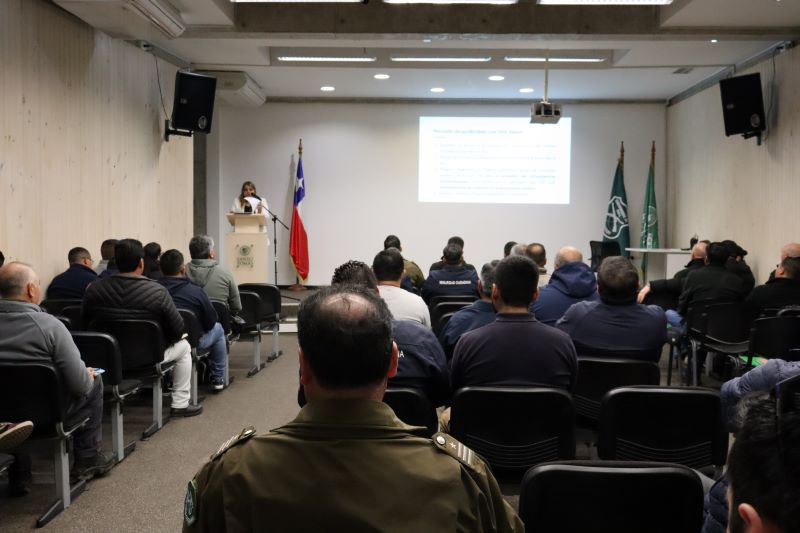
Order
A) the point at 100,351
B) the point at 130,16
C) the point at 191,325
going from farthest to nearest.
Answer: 1. the point at 130,16
2. the point at 191,325
3. the point at 100,351

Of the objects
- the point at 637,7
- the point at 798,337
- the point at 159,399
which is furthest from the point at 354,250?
the point at 798,337

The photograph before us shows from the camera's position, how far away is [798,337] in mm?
4473

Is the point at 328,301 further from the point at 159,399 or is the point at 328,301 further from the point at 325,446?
the point at 159,399

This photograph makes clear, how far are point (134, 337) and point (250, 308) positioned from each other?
218 centimetres

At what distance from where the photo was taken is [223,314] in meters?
5.82

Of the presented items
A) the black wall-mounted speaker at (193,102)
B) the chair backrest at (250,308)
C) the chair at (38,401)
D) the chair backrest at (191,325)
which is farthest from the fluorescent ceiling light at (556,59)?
the chair at (38,401)

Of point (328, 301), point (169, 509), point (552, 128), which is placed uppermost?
point (552, 128)

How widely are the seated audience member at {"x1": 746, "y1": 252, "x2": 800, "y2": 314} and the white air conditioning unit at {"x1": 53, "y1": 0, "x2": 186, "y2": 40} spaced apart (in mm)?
5305

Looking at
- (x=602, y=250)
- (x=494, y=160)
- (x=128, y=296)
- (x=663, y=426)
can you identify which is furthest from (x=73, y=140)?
(x=602, y=250)

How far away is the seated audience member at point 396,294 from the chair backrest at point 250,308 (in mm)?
2560

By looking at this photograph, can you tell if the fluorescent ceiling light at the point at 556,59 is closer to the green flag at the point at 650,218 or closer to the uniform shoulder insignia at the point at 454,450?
the green flag at the point at 650,218

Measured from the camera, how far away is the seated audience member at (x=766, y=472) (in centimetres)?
81

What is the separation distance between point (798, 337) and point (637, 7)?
3890 mm

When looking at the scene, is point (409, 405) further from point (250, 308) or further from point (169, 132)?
point (169, 132)
